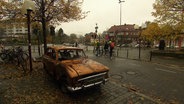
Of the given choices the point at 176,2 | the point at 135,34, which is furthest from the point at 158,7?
the point at 135,34

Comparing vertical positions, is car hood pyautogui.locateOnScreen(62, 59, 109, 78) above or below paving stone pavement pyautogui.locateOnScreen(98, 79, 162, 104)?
above

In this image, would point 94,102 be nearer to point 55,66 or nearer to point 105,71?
point 105,71

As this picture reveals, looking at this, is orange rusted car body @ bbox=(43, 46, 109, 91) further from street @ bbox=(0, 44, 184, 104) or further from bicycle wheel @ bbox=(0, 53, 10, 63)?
bicycle wheel @ bbox=(0, 53, 10, 63)

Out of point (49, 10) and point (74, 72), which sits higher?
A: point (49, 10)

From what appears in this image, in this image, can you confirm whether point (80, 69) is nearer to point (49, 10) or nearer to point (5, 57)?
point (49, 10)

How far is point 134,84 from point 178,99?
1.95m

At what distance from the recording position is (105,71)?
17.7 feet

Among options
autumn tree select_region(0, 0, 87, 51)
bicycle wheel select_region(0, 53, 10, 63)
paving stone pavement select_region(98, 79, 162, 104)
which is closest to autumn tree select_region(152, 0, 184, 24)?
autumn tree select_region(0, 0, 87, 51)

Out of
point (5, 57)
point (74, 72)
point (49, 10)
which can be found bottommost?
point (5, 57)

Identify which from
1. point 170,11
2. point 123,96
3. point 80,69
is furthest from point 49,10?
point 170,11

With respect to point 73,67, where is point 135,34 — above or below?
above

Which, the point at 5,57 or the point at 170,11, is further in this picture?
the point at 170,11

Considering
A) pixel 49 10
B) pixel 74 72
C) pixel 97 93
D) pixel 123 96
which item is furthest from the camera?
pixel 49 10

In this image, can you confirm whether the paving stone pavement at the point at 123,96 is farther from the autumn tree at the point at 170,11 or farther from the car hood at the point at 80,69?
the autumn tree at the point at 170,11
